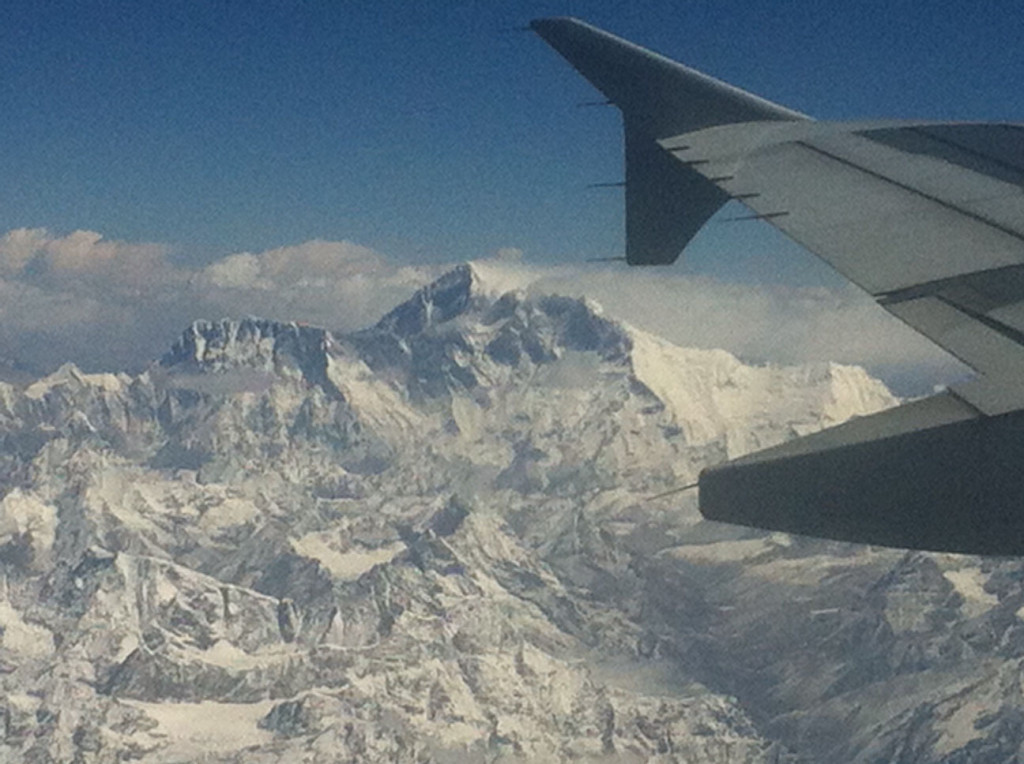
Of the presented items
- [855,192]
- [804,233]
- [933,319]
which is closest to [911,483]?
[933,319]

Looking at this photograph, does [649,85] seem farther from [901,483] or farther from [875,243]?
[901,483]

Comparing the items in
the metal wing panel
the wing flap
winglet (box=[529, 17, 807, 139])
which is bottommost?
the wing flap

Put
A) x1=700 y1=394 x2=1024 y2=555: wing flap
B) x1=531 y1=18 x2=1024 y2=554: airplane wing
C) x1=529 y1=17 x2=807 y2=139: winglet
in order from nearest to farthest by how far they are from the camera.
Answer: x1=700 y1=394 x2=1024 y2=555: wing flap → x1=531 y1=18 x2=1024 y2=554: airplane wing → x1=529 y1=17 x2=807 y2=139: winglet

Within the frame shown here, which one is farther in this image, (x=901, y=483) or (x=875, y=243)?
(x=875, y=243)

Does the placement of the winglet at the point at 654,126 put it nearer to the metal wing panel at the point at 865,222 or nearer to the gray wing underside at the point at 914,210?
the gray wing underside at the point at 914,210

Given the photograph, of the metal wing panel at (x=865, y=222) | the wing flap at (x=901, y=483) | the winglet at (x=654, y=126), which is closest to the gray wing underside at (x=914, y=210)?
the metal wing panel at (x=865, y=222)

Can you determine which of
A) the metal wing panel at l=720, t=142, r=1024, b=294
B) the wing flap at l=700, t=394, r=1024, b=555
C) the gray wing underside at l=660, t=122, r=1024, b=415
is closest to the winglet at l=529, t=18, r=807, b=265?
the gray wing underside at l=660, t=122, r=1024, b=415

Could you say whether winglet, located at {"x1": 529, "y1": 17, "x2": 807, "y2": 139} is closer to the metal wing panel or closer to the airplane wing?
the airplane wing

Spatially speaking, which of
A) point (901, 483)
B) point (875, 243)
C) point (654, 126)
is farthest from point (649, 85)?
point (901, 483)

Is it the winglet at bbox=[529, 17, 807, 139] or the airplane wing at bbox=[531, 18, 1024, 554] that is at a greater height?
the winglet at bbox=[529, 17, 807, 139]
